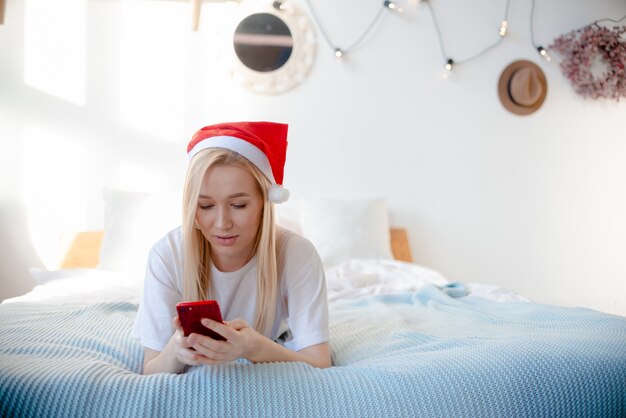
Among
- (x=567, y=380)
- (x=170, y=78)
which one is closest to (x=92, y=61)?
(x=170, y=78)

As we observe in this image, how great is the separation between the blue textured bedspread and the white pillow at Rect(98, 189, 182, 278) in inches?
49.6

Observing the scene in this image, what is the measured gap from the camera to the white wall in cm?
326

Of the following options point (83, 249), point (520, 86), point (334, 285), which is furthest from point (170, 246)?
point (520, 86)

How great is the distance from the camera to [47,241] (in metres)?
3.27

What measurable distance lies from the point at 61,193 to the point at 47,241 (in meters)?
0.28

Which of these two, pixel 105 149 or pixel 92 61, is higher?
pixel 92 61

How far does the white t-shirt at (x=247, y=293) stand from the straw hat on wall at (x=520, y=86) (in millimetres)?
2701

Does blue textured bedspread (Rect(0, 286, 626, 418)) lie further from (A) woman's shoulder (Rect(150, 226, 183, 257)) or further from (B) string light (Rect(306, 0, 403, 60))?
(B) string light (Rect(306, 0, 403, 60))

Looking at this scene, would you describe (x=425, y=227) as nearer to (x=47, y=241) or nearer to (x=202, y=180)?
(x=47, y=241)

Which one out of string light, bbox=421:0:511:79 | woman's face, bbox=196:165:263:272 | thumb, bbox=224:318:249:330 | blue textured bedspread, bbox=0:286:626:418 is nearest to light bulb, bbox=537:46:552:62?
string light, bbox=421:0:511:79

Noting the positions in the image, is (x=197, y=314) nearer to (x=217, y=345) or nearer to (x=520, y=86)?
(x=217, y=345)

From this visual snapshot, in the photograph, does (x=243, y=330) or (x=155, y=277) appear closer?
(x=243, y=330)

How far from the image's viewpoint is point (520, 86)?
3670mm

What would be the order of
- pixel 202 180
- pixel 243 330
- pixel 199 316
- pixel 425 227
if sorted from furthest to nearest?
pixel 425 227 < pixel 202 180 < pixel 243 330 < pixel 199 316
